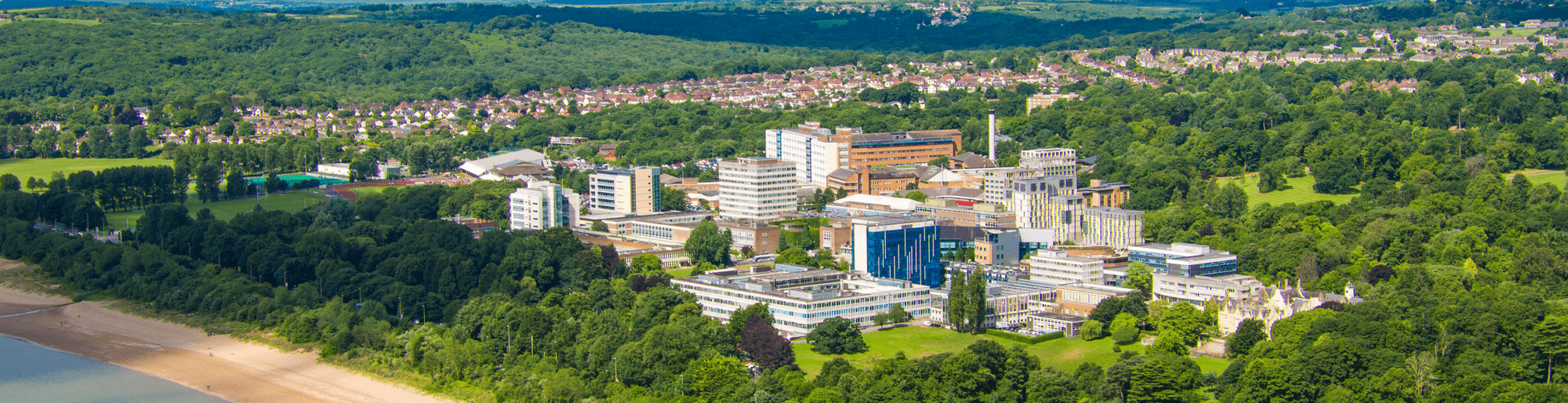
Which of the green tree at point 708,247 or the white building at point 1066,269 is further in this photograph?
the green tree at point 708,247

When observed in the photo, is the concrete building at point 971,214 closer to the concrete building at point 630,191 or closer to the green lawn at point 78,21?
the concrete building at point 630,191

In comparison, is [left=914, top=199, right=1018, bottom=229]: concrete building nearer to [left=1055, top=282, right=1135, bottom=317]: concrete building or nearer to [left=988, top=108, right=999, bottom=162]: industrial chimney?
[left=1055, top=282, right=1135, bottom=317]: concrete building

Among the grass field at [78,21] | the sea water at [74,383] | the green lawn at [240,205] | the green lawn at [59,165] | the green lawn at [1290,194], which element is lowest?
the sea water at [74,383]

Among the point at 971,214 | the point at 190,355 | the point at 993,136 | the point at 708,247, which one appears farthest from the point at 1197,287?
the point at 993,136

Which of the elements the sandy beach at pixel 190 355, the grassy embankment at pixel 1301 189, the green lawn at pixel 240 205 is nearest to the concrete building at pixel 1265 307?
the grassy embankment at pixel 1301 189

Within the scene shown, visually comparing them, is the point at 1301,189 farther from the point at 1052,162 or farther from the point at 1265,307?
the point at 1265,307

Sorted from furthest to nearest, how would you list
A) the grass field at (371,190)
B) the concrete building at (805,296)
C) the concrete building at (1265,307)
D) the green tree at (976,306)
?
the grass field at (371,190), the green tree at (976,306), the concrete building at (805,296), the concrete building at (1265,307)

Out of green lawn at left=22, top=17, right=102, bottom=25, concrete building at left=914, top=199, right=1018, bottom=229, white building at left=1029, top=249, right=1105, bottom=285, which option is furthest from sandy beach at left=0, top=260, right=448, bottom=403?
green lawn at left=22, top=17, right=102, bottom=25

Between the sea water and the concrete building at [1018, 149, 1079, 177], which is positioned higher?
the concrete building at [1018, 149, 1079, 177]
